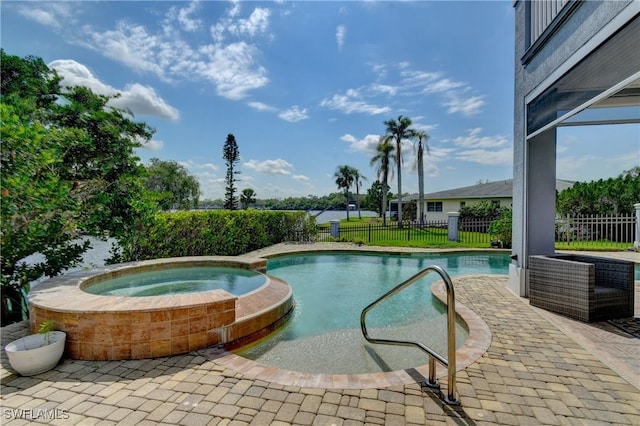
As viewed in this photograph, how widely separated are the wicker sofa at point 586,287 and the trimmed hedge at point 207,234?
27.1ft

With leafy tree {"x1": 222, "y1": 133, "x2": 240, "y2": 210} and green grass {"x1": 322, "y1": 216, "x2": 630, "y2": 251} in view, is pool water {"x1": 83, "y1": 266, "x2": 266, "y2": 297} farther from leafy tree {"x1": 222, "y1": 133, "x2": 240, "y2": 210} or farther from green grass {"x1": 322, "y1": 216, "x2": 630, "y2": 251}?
leafy tree {"x1": 222, "y1": 133, "x2": 240, "y2": 210}

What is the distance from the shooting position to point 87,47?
7.29 m

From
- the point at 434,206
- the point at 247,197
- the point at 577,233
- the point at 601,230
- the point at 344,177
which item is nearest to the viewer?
the point at 601,230

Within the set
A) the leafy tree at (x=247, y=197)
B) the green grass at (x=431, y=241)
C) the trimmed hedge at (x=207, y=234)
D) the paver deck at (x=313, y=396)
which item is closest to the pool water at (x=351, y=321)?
the paver deck at (x=313, y=396)

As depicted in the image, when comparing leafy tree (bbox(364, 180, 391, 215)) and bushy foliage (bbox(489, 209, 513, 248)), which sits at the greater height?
leafy tree (bbox(364, 180, 391, 215))

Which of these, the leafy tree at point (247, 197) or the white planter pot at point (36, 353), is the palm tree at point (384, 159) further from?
the leafy tree at point (247, 197)

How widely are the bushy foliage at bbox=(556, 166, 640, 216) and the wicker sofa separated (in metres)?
14.0

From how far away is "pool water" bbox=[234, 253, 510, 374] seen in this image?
3.63m

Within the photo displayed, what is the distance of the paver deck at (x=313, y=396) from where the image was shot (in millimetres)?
2246

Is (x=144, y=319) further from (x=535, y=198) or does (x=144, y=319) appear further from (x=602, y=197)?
(x=602, y=197)

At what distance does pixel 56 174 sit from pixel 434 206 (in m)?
28.1

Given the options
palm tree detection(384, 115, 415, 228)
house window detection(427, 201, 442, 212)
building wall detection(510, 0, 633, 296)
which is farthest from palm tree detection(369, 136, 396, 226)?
building wall detection(510, 0, 633, 296)

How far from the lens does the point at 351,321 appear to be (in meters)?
5.05

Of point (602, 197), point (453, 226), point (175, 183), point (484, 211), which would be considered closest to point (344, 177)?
point (175, 183)
